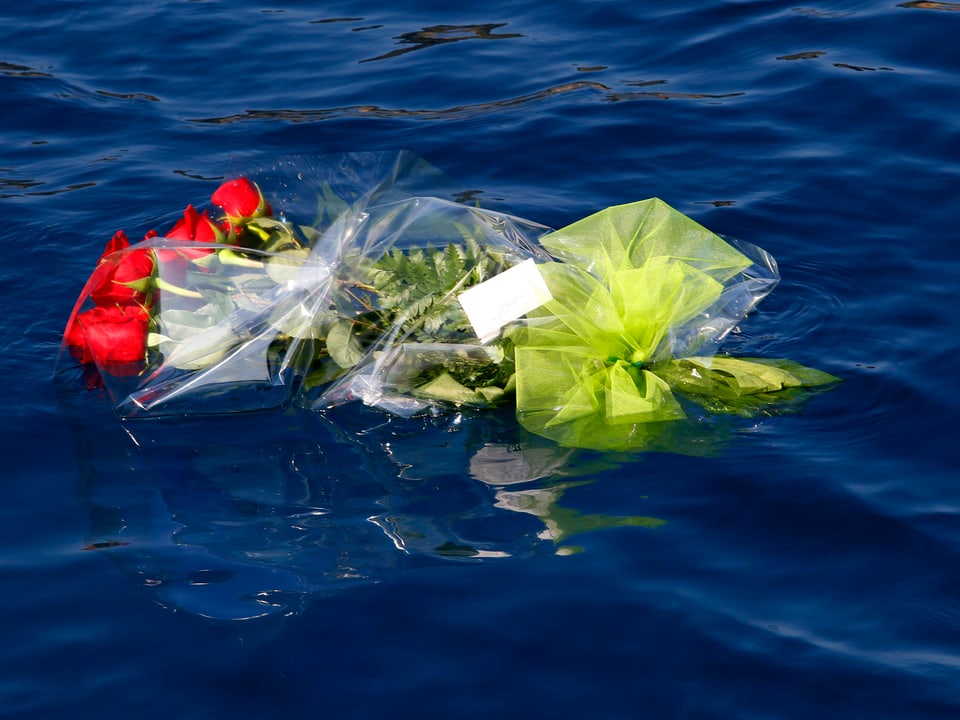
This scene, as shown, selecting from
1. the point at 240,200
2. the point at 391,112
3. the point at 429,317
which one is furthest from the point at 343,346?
the point at 391,112

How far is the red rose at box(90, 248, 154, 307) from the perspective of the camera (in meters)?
3.32

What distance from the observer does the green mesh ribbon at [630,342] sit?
10.4ft

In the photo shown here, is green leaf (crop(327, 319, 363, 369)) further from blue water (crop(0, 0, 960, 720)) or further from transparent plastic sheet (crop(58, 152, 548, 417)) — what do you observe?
blue water (crop(0, 0, 960, 720))

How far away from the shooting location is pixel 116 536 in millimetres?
3057

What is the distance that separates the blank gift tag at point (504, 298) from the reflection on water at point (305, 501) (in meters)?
0.34

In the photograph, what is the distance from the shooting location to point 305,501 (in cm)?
315

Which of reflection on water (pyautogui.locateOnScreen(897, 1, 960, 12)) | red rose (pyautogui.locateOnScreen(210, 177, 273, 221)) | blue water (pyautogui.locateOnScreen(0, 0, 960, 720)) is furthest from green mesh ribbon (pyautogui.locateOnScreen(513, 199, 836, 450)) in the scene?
reflection on water (pyautogui.locateOnScreen(897, 1, 960, 12))

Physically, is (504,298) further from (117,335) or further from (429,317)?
(117,335)

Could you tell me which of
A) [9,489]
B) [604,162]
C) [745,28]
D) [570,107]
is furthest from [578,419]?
[745,28]

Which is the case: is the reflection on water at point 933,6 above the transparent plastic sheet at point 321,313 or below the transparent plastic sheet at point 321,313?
above

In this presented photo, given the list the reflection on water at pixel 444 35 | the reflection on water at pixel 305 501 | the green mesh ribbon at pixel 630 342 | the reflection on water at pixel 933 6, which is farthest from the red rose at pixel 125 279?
the reflection on water at pixel 933 6

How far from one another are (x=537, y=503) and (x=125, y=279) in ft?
4.47

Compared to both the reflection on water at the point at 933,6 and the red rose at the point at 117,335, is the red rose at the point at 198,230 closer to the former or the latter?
the red rose at the point at 117,335

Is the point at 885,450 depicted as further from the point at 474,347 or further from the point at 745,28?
the point at 745,28
